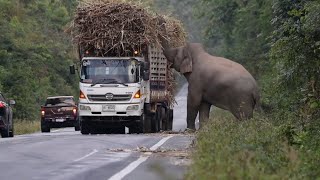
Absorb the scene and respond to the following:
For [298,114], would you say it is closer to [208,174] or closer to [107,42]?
[107,42]

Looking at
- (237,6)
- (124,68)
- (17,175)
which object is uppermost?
(237,6)

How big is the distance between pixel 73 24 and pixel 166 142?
24.0 feet

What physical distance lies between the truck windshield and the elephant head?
115 centimetres

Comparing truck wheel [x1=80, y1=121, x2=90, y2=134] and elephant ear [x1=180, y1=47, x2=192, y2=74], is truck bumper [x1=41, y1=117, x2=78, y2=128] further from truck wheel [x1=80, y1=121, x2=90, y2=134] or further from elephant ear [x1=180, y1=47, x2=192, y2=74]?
elephant ear [x1=180, y1=47, x2=192, y2=74]

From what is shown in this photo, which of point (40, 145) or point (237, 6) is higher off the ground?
point (237, 6)

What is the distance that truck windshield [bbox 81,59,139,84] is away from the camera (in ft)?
87.4

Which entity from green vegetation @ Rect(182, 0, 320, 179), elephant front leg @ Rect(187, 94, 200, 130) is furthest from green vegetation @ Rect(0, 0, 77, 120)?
green vegetation @ Rect(182, 0, 320, 179)

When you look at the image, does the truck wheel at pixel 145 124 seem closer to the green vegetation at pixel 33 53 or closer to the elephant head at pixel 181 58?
the elephant head at pixel 181 58

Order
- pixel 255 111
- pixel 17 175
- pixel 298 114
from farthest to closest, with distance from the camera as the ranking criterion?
pixel 255 111 < pixel 298 114 < pixel 17 175

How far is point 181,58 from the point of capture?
26422 mm

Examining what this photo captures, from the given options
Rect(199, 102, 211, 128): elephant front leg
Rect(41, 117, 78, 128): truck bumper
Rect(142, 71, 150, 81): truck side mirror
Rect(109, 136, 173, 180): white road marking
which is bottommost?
Rect(109, 136, 173, 180): white road marking

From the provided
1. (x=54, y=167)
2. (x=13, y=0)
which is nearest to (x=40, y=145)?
(x=54, y=167)

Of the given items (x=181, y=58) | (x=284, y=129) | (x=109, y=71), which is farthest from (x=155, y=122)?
(x=284, y=129)

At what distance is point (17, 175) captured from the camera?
13727 millimetres
